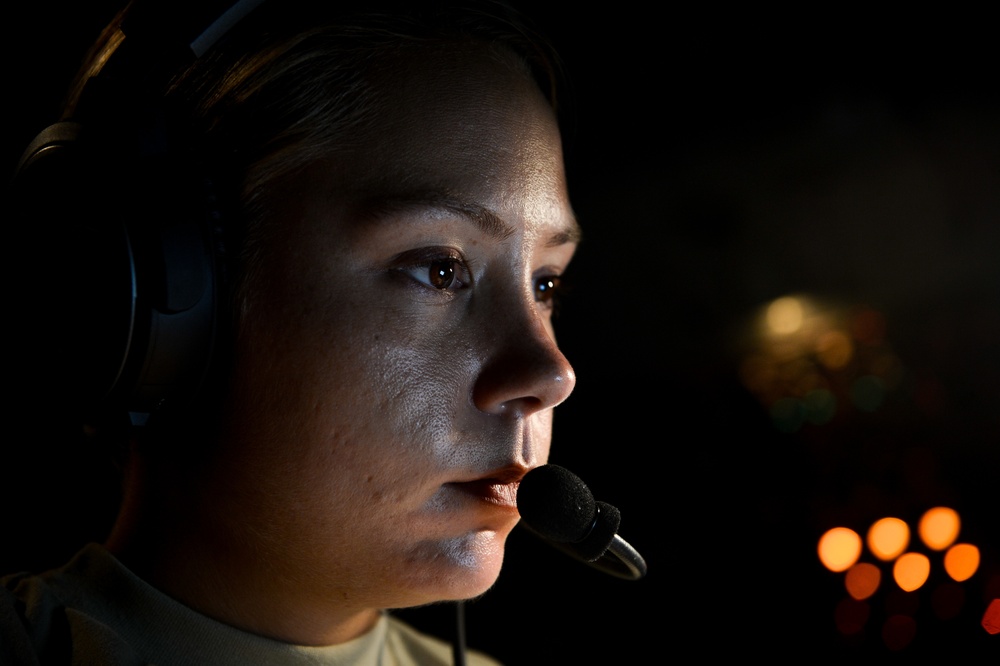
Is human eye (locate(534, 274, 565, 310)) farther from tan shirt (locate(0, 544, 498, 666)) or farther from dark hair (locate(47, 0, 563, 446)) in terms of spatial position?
tan shirt (locate(0, 544, 498, 666))

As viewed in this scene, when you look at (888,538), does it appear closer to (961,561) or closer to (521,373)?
(961,561)

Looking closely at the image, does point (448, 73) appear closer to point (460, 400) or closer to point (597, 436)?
point (460, 400)

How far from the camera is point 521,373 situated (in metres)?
0.83

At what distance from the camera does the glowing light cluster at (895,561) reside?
1.33 metres

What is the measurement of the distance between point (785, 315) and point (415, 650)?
0.81 meters

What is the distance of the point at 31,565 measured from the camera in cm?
125

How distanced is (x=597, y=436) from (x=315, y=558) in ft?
2.56

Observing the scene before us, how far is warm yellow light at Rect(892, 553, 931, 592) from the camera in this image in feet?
4.47

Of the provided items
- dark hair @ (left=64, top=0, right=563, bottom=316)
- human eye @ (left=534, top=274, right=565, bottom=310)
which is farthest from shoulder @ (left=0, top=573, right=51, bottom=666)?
human eye @ (left=534, top=274, right=565, bottom=310)

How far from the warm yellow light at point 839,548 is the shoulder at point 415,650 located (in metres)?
0.59

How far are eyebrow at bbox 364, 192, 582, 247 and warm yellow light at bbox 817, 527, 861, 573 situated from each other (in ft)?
2.86

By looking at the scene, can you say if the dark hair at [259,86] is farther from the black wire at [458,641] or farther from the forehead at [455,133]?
the black wire at [458,641]

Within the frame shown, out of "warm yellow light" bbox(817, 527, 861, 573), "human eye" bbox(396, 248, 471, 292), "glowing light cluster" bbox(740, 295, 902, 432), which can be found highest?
"glowing light cluster" bbox(740, 295, 902, 432)

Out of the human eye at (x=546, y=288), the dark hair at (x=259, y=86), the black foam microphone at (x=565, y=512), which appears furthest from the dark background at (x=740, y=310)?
the black foam microphone at (x=565, y=512)
